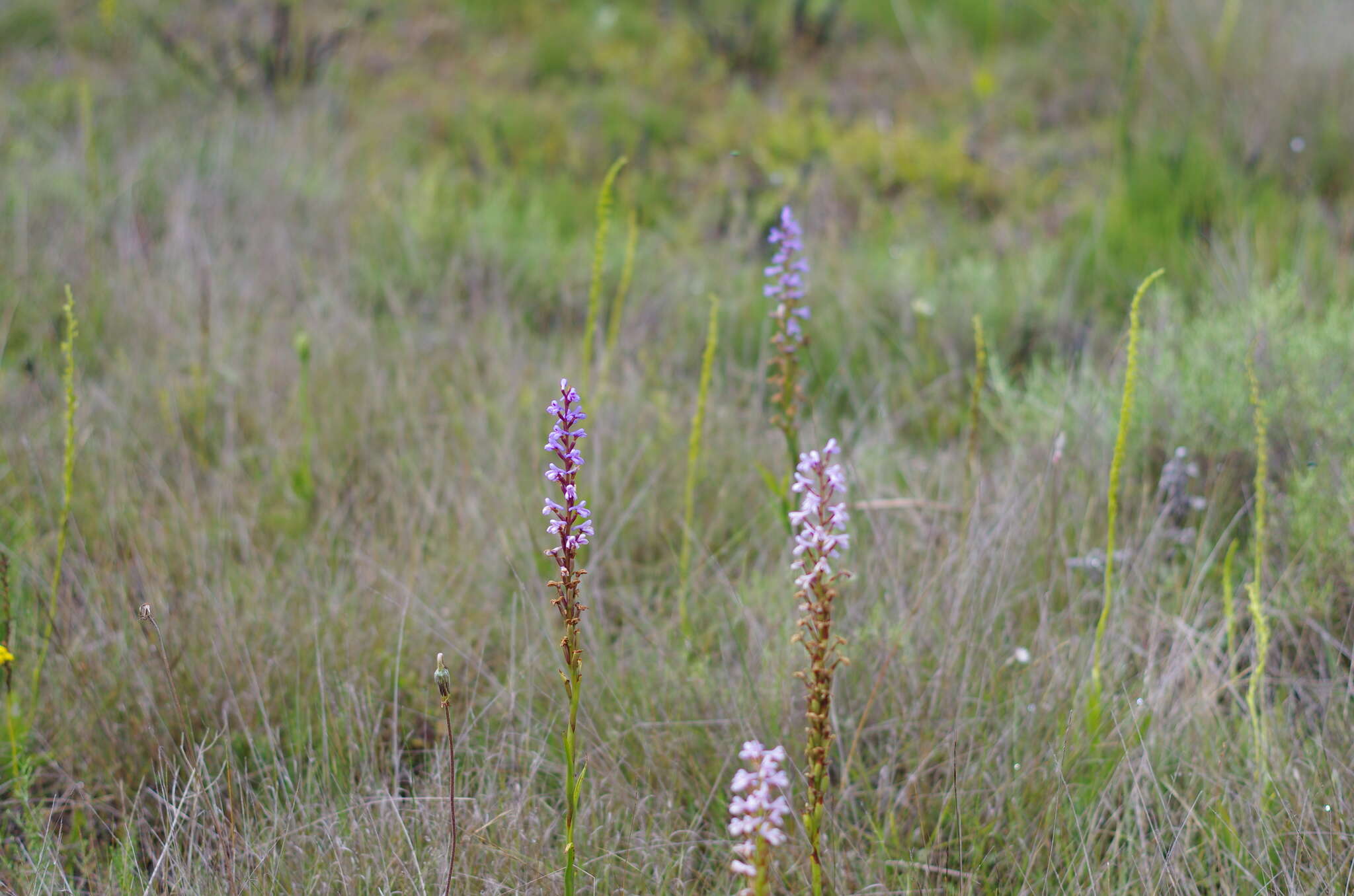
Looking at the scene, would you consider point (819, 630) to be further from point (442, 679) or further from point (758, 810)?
point (442, 679)

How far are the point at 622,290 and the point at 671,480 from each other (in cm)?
69

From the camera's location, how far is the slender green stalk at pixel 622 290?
2.20m

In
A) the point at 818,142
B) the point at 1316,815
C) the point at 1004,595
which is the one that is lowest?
the point at 1316,815

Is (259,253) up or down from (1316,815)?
up

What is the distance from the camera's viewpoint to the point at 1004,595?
2066 millimetres

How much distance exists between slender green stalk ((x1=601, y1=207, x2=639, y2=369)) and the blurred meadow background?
0.04 meters

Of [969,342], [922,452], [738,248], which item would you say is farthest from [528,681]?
[738,248]

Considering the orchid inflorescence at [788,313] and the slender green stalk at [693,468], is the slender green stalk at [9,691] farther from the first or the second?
the orchid inflorescence at [788,313]

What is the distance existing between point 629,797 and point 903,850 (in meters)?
0.46

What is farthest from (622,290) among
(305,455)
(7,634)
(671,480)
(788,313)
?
(7,634)

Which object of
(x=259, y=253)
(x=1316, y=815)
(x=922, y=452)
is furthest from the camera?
(x=259, y=253)

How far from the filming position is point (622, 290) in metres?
2.20

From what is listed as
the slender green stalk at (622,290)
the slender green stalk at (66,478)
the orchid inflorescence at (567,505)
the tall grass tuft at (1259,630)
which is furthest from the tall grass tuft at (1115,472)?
the slender green stalk at (66,478)

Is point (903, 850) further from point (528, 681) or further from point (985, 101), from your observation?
point (985, 101)
